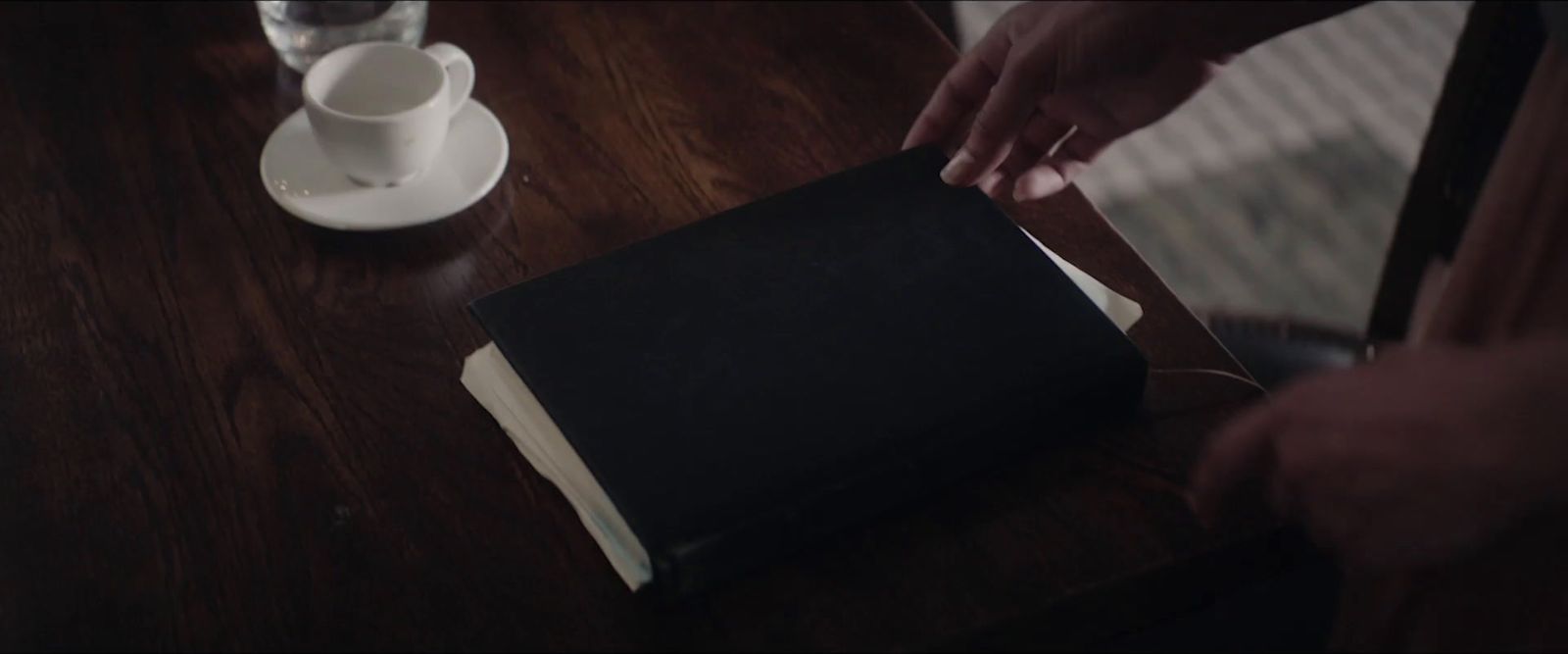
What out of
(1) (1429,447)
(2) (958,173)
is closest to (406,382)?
(2) (958,173)

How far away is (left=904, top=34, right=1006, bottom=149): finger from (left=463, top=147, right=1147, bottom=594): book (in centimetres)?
9

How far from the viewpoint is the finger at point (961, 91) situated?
2.75 feet

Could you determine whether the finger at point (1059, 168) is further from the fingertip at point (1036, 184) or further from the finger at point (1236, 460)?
the finger at point (1236, 460)

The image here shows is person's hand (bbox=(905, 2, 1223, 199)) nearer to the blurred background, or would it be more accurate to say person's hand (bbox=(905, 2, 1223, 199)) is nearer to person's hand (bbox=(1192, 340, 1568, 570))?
person's hand (bbox=(1192, 340, 1568, 570))

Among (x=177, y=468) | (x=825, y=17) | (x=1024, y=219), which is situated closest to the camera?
(x=177, y=468)

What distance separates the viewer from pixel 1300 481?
0.60 m

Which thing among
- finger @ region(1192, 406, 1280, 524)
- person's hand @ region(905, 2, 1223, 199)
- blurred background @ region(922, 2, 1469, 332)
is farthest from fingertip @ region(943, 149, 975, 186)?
blurred background @ region(922, 2, 1469, 332)

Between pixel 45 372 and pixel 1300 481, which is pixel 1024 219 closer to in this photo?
pixel 1300 481

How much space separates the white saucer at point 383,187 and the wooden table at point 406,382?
15 millimetres

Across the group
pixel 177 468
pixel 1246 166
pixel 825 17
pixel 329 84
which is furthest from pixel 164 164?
pixel 1246 166

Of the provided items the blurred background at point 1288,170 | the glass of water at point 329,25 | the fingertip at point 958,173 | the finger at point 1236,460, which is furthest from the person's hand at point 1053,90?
the blurred background at point 1288,170

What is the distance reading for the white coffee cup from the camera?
804 millimetres

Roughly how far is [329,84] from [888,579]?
17.4 inches

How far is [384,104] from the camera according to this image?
2.86 ft
